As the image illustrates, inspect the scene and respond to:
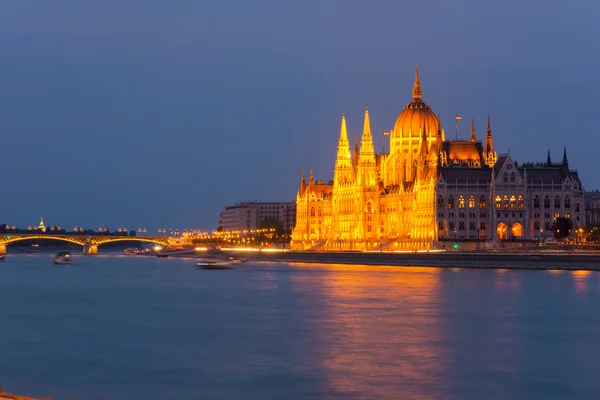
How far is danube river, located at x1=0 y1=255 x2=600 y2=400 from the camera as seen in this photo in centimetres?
3572

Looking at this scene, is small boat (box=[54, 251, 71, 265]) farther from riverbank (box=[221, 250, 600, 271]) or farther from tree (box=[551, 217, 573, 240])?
tree (box=[551, 217, 573, 240])

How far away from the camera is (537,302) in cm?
6762

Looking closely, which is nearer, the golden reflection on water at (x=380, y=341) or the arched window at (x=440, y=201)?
the golden reflection on water at (x=380, y=341)

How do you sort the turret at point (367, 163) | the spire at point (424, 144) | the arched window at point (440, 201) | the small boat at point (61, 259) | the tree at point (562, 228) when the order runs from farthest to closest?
the turret at point (367, 163), the spire at point (424, 144), the small boat at point (61, 259), the arched window at point (440, 201), the tree at point (562, 228)

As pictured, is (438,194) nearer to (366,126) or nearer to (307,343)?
(366,126)

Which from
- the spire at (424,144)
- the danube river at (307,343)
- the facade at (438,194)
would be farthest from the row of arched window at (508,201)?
the danube river at (307,343)

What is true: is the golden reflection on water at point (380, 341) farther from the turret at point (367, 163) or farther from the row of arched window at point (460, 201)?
the turret at point (367, 163)

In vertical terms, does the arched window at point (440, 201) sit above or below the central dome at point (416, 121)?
below

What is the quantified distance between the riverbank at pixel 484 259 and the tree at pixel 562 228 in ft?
61.1

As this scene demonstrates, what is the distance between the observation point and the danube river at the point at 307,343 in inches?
1406

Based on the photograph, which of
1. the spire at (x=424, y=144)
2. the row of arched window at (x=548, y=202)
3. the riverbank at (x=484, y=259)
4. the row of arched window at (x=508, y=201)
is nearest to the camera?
the riverbank at (x=484, y=259)

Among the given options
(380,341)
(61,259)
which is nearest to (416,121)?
(61,259)

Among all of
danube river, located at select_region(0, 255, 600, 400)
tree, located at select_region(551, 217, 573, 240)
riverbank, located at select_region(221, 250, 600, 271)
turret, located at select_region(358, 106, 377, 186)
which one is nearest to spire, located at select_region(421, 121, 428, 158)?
turret, located at select_region(358, 106, 377, 186)

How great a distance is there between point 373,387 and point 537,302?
34.7 m
